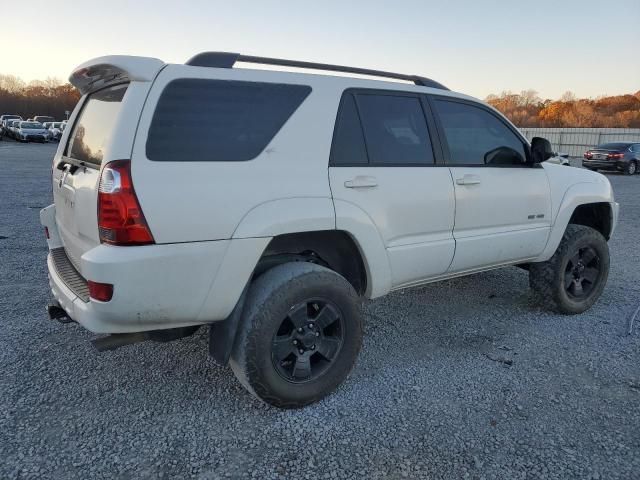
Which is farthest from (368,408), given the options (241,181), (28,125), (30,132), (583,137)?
(28,125)

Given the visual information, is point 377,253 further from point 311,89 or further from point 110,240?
point 110,240

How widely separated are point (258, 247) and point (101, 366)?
156 centimetres

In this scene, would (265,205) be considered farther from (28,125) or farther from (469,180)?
(28,125)

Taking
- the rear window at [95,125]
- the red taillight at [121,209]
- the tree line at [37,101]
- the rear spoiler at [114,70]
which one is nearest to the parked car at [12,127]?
the tree line at [37,101]

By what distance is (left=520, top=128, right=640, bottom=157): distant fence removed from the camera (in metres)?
34.9

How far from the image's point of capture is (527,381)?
3.29m

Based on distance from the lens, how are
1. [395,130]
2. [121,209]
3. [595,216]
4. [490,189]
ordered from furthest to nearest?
[595,216]
[490,189]
[395,130]
[121,209]

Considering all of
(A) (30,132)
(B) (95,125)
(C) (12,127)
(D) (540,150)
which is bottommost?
(D) (540,150)

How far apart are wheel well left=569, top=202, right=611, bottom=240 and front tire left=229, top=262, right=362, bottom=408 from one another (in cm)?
294

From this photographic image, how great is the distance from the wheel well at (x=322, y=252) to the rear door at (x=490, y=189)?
0.78 metres

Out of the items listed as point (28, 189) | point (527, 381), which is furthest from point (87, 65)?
point (28, 189)

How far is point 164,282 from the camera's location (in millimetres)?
2430

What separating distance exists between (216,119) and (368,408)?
6.04ft

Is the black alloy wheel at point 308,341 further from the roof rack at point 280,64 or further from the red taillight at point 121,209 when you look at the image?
the roof rack at point 280,64
